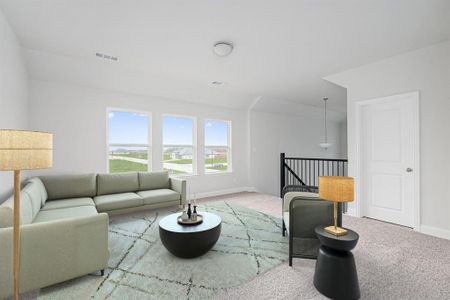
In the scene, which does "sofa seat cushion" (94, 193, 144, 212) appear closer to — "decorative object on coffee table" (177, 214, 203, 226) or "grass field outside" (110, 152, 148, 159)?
"grass field outside" (110, 152, 148, 159)

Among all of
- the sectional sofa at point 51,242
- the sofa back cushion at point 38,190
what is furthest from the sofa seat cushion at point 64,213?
the sofa back cushion at point 38,190

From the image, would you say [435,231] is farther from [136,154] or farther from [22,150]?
[136,154]

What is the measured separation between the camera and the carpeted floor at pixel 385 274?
1816 millimetres

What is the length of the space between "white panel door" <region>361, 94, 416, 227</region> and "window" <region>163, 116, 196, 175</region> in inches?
151

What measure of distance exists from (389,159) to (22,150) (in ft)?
15.3

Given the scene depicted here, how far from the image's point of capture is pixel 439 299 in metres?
1.76

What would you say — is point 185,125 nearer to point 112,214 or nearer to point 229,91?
point 229,91

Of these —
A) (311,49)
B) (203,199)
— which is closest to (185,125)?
(203,199)

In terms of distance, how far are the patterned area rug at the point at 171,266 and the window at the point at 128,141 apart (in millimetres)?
1638

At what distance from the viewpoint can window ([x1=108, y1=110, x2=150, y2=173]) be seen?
4.56 meters

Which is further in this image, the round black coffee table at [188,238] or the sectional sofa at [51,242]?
the round black coffee table at [188,238]

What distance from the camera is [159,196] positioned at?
13.1 feet

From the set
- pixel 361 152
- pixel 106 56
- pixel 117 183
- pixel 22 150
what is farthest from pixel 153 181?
pixel 361 152

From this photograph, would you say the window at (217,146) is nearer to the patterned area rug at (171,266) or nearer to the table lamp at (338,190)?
the patterned area rug at (171,266)
